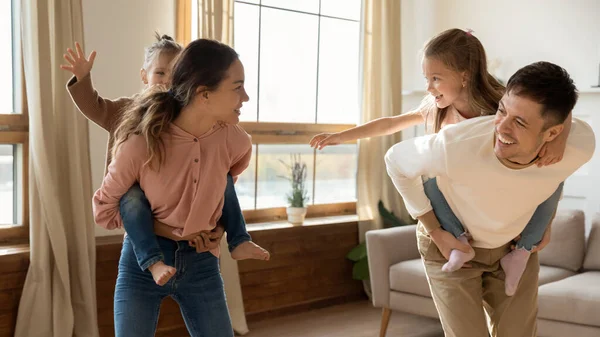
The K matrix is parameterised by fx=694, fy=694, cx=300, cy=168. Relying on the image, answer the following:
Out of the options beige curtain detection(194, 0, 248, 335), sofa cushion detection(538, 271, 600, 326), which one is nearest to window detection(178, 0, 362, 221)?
beige curtain detection(194, 0, 248, 335)

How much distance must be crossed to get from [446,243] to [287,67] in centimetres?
309

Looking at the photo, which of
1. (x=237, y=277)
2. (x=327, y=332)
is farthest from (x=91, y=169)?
(x=327, y=332)

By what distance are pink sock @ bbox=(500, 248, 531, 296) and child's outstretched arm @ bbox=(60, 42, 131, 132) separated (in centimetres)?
133

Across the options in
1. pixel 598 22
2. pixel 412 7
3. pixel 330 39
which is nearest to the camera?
pixel 598 22

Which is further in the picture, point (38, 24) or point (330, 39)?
point (330, 39)

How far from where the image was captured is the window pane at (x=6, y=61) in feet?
12.0

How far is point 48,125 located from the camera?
3.54 meters

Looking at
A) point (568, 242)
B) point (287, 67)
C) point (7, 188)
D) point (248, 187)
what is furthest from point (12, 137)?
point (568, 242)

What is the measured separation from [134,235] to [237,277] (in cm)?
237

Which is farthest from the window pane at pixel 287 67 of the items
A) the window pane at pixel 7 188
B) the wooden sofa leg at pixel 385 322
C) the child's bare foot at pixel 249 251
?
the child's bare foot at pixel 249 251

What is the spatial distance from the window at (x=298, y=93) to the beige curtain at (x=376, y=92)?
0.37ft

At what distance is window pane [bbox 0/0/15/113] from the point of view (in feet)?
12.0

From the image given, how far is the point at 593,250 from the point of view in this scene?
4125mm

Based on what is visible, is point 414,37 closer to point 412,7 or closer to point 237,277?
point 412,7
